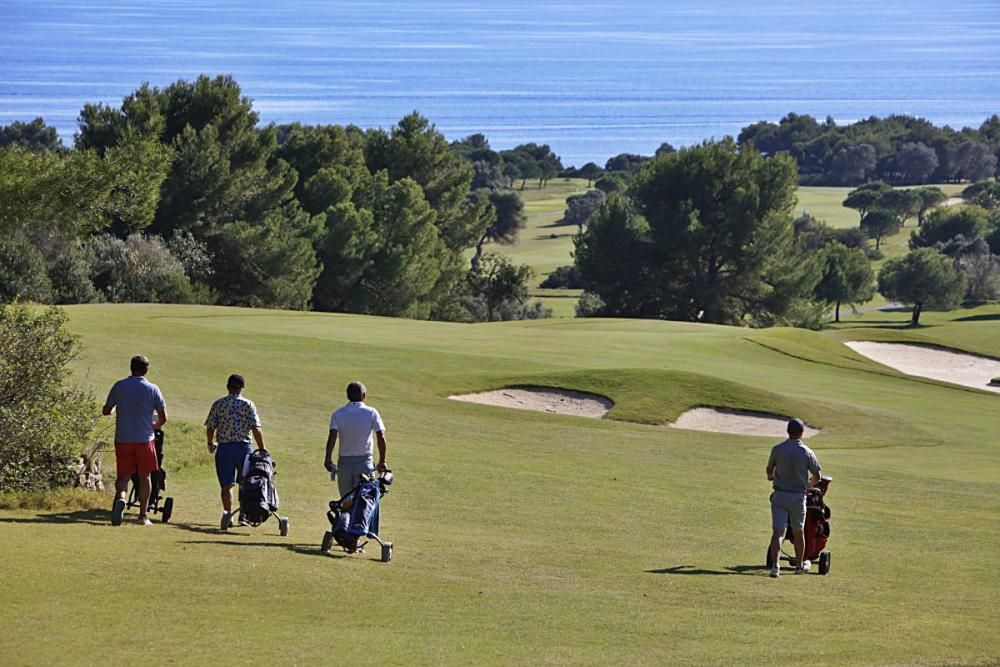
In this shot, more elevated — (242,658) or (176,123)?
(176,123)

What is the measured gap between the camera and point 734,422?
109 ft

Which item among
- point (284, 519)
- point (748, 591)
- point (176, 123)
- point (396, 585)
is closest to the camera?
point (396, 585)

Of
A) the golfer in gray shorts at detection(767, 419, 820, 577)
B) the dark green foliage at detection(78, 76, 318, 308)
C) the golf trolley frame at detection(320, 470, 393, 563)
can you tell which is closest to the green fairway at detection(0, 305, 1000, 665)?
the golf trolley frame at detection(320, 470, 393, 563)

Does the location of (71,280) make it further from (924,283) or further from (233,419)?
(924,283)

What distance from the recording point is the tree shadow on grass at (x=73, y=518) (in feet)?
52.6

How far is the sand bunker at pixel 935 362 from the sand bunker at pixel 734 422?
15.5m

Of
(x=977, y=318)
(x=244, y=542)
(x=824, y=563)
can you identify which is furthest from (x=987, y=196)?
(x=244, y=542)

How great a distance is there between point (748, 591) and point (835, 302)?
10673cm

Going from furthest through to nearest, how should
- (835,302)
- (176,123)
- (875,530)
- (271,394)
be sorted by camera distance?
(835,302)
(176,123)
(271,394)
(875,530)

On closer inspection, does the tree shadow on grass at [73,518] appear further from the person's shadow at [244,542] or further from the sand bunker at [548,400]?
the sand bunker at [548,400]

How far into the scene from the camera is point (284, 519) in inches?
653

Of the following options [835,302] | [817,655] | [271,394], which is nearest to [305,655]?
[817,655]

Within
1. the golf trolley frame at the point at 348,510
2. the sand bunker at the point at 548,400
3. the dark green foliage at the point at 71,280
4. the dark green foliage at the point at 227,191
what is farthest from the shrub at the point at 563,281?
the golf trolley frame at the point at 348,510

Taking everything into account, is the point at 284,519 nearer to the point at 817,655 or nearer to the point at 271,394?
the point at 817,655
